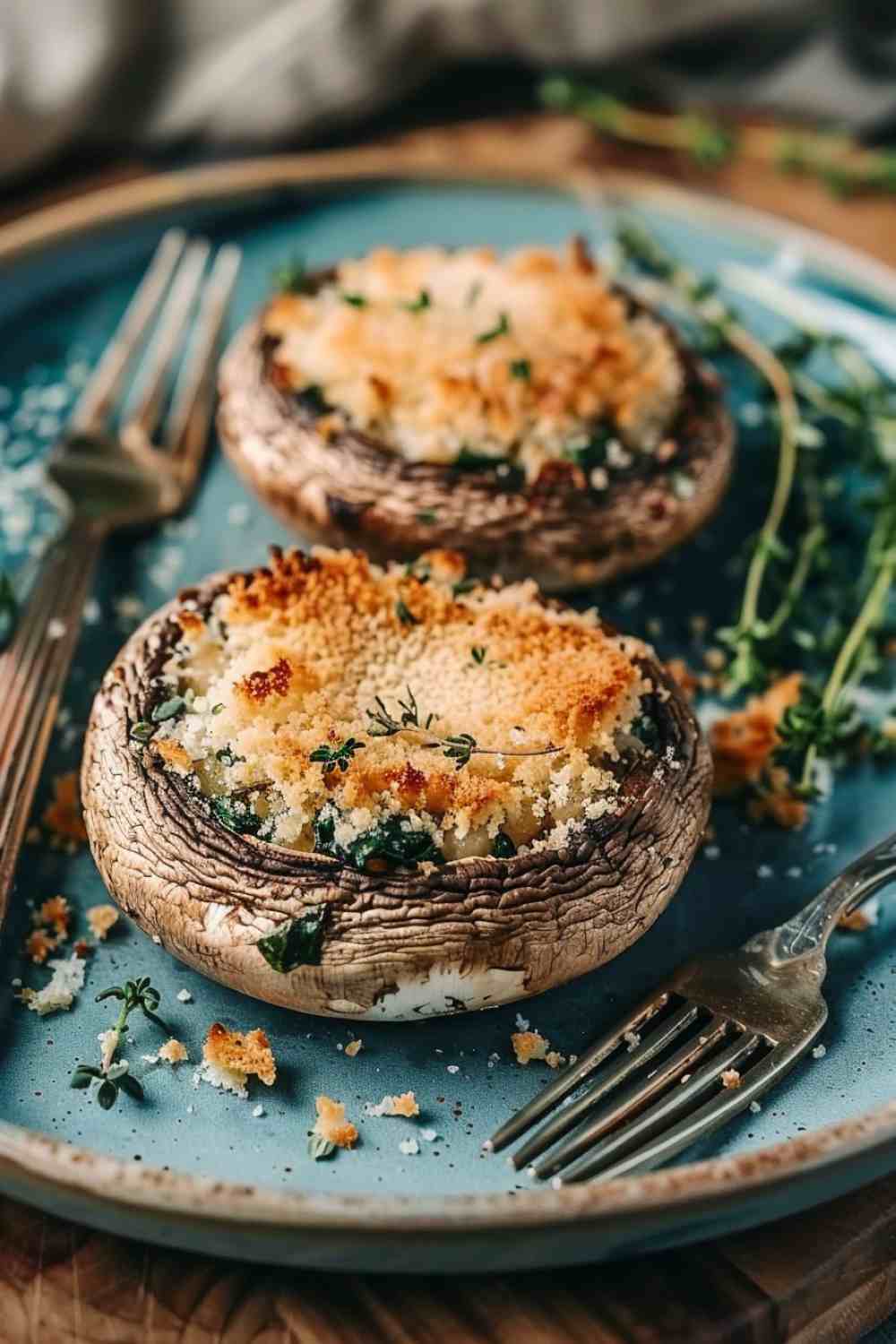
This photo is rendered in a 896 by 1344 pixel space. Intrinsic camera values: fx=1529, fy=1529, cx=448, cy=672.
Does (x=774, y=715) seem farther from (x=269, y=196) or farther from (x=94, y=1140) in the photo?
(x=269, y=196)

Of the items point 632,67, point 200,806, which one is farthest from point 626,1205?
point 632,67

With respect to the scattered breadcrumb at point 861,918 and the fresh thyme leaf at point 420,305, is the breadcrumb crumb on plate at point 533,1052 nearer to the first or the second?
the scattered breadcrumb at point 861,918

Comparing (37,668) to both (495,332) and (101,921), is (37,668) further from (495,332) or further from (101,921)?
(495,332)

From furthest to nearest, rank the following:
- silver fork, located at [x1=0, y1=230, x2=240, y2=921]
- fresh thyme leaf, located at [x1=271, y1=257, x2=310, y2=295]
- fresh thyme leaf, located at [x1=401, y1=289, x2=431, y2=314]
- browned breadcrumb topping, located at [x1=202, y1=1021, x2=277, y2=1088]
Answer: fresh thyme leaf, located at [x1=271, y1=257, x2=310, y2=295], fresh thyme leaf, located at [x1=401, y1=289, x2=431, y2=314], silver fork, located at [x1=0, y1=230, x2=240, y2=921], browned breadcrumb topping, located at [x1=202, y1=1021, x2=277, y2=1088]

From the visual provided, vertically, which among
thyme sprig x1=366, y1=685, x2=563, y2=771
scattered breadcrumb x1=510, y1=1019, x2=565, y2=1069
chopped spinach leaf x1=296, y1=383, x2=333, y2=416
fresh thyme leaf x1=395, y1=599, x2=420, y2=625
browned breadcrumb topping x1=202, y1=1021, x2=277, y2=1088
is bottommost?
browned breadcrumb topping x1=202, y1=1021, x2=277, y2=1088

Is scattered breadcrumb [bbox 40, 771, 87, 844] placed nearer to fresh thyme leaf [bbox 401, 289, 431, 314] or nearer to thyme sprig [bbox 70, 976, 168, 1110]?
thyme sprig [bbox 70, 976, 168, 1110]

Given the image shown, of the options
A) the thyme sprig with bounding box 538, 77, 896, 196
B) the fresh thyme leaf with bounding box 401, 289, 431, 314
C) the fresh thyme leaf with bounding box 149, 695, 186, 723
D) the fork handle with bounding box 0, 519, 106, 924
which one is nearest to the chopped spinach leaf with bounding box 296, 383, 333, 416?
the fresh thyme leaf with bounding box 401, 289, 431, 314

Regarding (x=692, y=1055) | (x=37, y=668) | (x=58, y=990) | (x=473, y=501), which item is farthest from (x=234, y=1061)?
(x=473, y=501)
